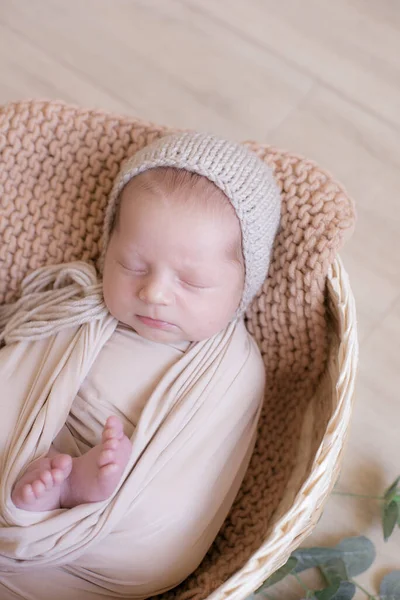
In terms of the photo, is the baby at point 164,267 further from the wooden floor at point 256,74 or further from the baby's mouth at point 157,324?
the wooden floor at point 256,74

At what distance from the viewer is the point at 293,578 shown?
1.31 metres

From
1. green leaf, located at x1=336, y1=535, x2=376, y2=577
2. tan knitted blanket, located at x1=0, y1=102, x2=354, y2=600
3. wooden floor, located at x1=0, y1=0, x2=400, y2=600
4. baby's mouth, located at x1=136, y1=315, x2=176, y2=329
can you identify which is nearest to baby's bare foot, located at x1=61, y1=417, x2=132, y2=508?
baby's mouth, located at x1=136, y1=315, x2=176, y2=329

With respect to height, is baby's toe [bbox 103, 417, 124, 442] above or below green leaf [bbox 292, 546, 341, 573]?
above

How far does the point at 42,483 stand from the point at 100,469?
0.08 metres

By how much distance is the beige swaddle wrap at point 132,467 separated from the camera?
100 centimetres

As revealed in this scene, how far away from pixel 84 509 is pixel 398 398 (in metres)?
0.74

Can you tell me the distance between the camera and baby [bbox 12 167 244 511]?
1.01m

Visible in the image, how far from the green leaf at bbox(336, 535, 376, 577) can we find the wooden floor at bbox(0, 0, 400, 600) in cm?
50

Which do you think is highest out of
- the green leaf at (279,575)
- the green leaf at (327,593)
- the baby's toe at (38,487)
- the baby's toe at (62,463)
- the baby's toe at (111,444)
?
the baby's toe at (111,444)

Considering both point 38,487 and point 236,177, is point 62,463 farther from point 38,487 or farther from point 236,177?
point 236,177

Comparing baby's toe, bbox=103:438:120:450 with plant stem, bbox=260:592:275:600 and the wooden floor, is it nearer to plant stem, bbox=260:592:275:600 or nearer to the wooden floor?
plant stem, bbox=260:592:275:600

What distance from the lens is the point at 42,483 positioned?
3.09 ft

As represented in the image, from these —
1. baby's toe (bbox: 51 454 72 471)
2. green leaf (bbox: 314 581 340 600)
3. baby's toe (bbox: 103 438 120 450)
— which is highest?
baby's toe (bbox: 103 438 120 450)

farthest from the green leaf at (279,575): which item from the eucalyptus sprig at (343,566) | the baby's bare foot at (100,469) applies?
the baby's bare foot at (100,469)
